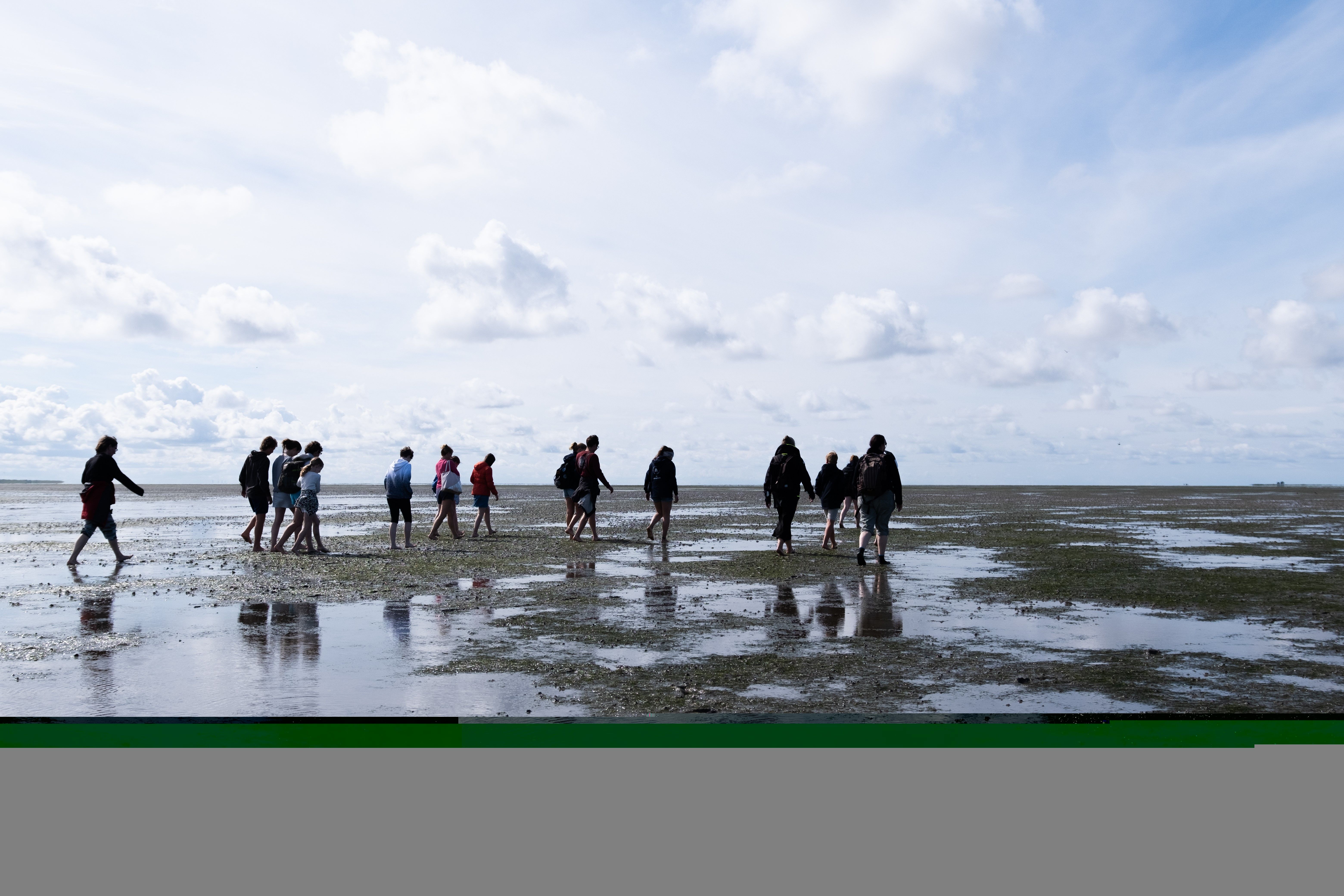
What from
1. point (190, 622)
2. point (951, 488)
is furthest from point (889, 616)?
point (951, 488)

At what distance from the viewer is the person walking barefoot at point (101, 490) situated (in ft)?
50.1

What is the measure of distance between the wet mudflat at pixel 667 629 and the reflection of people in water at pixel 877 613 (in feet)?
0.21

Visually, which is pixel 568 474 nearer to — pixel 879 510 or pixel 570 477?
pixel 570 477

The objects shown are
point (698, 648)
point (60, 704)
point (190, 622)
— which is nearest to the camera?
point (60, 704)

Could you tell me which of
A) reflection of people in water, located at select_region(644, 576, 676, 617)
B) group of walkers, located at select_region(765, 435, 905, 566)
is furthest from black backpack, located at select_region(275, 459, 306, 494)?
group of walkers, located at select_region(765, 435, 905, 566)

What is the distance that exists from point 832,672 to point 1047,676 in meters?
1.84

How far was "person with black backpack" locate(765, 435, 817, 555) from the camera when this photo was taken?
17.4 meters

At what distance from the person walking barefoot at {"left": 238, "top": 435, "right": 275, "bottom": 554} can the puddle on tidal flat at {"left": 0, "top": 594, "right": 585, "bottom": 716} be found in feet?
22.3

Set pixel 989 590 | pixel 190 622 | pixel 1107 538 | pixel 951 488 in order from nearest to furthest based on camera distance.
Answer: pixel 190 622 < pixel 989 590 < pixel 1107 538 < pixel 951 488

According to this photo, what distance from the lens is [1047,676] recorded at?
300 inches

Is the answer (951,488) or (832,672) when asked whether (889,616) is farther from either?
(951,488)

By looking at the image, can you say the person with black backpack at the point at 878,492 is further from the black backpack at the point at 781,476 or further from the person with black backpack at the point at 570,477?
the person with black backpack at the point at 570,477

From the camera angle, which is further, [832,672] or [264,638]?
[264,638]

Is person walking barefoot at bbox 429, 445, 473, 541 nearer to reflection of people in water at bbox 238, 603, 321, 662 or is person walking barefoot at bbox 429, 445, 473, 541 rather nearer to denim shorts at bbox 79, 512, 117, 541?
denim shorts at bbox 79, 512, 117, 541
